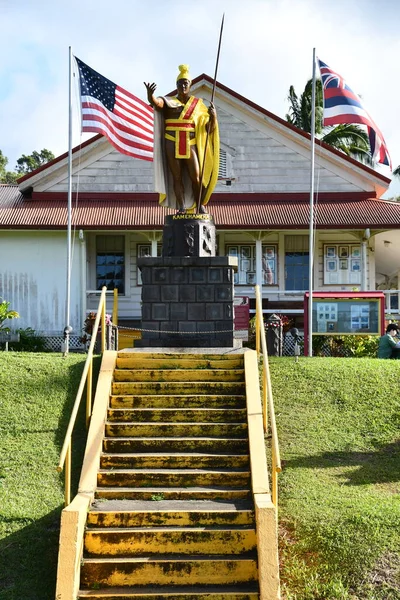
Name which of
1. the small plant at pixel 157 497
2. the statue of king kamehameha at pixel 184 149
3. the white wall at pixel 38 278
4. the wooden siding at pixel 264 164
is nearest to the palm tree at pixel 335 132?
the wooden siding at pixel 264 164

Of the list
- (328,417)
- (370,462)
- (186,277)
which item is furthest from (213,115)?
(370,462)

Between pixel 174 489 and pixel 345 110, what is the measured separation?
37.1ft

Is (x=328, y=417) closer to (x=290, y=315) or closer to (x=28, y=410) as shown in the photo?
(x=28, y=410)

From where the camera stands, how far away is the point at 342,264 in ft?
79.5

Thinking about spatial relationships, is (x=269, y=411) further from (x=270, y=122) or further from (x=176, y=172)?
(x=270, y=122)

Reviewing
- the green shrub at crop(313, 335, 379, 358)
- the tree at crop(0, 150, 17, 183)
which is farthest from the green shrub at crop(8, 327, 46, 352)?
the tree at crop(0, 150, 17, 183)

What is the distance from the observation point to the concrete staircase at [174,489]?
766 centimetres

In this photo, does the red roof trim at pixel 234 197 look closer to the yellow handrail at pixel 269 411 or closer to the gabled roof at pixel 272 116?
the gabled roof at pixel 272 116

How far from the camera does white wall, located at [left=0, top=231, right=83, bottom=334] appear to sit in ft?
73.9

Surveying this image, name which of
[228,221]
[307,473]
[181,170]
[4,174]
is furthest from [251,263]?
[4,174]

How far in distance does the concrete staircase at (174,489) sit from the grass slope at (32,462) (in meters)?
0.60

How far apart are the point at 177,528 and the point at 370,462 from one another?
11.3 ft

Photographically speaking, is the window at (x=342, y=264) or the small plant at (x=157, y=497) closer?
the small plant at (x=157, y=497)

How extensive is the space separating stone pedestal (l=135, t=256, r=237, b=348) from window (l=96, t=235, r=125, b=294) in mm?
11237
